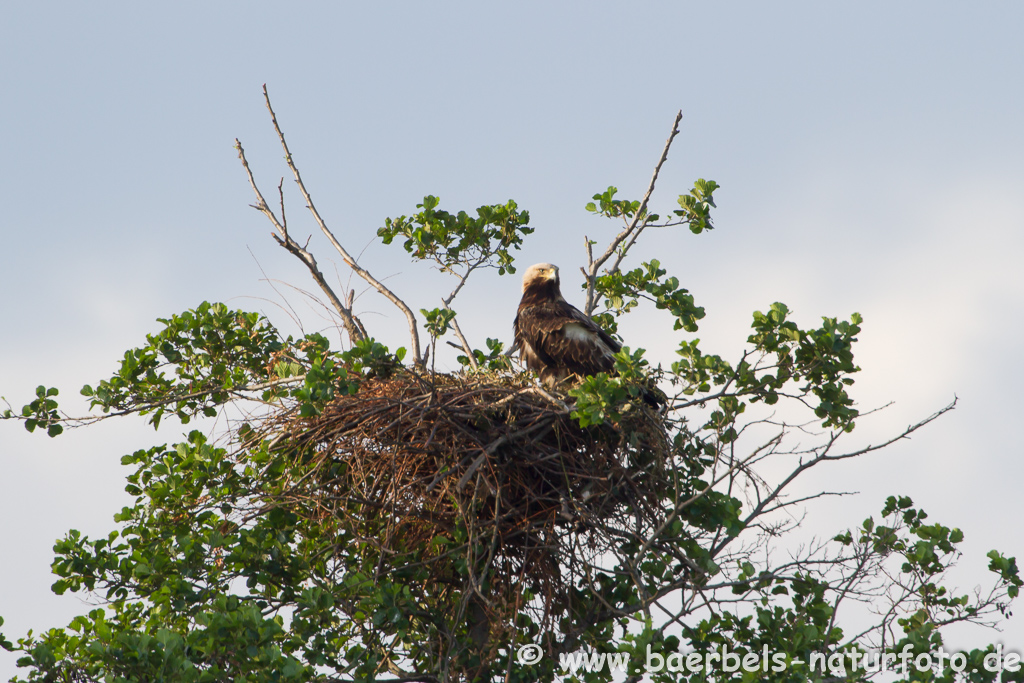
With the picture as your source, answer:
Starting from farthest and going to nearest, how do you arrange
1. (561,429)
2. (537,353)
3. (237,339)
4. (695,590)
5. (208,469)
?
(537,353), (237,339), (561,429), (208,469), (695,590)

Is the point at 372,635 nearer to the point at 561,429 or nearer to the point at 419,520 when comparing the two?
the point at 419,520

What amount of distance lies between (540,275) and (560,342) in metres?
1.18

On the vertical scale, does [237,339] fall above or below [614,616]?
above

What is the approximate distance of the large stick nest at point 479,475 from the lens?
6062mm

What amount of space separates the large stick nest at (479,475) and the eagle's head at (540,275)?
236 centimetres

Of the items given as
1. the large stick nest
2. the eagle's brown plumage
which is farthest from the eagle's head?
the large stick nest

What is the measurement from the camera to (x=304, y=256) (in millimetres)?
7480

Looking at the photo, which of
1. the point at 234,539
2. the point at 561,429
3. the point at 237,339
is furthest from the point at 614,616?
the point at 237,339

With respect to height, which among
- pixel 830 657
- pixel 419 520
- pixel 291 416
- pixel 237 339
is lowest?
pixel 830 657

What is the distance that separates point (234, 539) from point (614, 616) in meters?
2.39

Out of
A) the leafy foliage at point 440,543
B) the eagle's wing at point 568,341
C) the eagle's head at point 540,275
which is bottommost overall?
the leafy foliage at point 440,543

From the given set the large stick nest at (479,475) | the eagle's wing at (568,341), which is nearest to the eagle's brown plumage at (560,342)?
the eagle's wing at (568,341)

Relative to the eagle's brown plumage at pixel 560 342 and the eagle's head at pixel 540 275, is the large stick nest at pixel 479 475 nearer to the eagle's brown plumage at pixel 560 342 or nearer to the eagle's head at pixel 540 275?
the eagle's brown plumage at pixel 560 342

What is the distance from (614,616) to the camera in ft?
19.6
